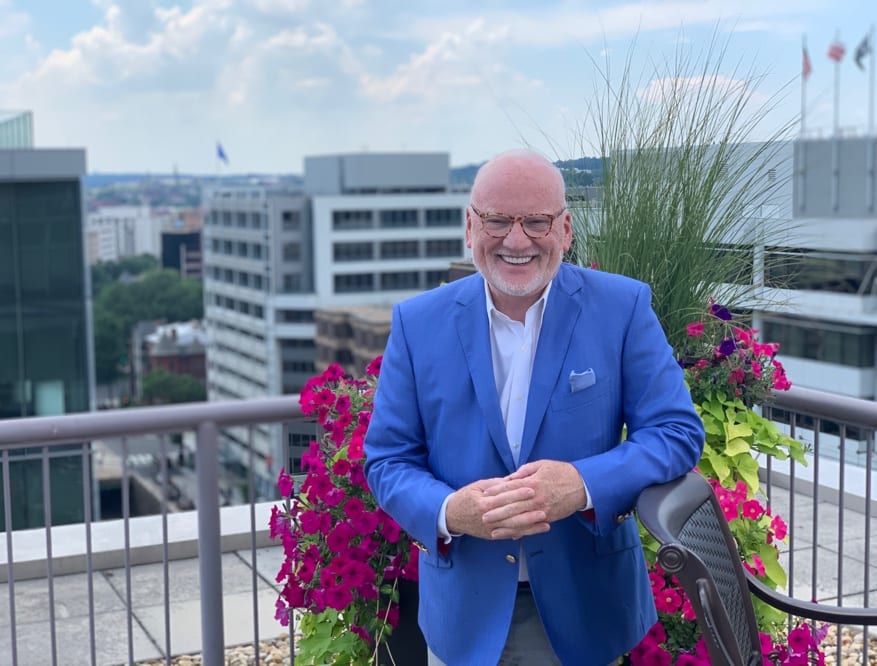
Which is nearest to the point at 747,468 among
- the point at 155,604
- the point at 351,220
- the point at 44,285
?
the point at 155,604

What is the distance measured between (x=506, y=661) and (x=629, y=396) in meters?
0.59

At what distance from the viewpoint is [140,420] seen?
3043 mm

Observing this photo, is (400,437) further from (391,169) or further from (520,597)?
(391,169)

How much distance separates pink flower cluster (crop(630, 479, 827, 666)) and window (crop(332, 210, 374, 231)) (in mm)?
102485

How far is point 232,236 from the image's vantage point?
115812mm

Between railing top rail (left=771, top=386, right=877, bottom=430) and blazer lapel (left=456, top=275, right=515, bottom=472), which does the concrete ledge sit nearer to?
railing top rail (left=771, top=386, right=877, bottom=430)

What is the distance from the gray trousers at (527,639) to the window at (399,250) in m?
107

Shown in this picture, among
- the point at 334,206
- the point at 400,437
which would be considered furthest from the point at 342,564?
the point at 334,206

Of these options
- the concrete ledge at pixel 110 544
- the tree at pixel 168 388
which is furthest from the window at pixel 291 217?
the concrete ledge at pixel 110 544

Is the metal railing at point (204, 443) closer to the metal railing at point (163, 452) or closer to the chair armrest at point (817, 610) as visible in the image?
the metal railing at point (163, 452)

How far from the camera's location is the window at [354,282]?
4174 inches

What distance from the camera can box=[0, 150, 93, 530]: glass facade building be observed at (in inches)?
1275

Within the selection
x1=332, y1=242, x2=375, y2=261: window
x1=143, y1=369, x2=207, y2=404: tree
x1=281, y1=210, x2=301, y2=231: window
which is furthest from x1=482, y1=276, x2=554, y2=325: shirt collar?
x1=143, y1=369, x2=207, y2=404: tree

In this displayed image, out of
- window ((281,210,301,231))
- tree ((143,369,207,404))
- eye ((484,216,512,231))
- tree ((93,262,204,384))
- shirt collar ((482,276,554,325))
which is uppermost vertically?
window ((281,210,301,231))
